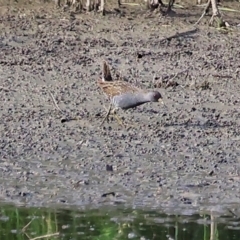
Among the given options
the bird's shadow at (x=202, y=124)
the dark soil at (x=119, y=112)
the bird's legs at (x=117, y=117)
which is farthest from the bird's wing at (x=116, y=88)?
the bird's shadow at (x=202, y=124)

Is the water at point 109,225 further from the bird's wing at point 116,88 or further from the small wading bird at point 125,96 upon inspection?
the bird's wing at point 116,88

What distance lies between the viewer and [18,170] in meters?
8.09

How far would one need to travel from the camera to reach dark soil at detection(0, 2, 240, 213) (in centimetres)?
767

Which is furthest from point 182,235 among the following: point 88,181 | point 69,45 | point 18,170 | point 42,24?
point 42,24

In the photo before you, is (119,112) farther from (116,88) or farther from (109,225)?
(109,225)

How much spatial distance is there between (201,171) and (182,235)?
4.94 feet

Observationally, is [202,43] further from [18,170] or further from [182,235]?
[182,235]

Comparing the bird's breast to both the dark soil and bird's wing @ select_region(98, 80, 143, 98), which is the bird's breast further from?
the dark soil

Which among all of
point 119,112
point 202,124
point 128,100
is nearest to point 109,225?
point 128,100

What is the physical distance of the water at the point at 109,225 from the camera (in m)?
6.64

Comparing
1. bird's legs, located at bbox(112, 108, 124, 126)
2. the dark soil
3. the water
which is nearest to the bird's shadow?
the dark soil

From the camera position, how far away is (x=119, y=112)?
9.98 m

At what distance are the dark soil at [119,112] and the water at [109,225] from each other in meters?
0.21

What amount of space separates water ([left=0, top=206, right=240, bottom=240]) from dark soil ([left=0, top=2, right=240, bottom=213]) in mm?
212
